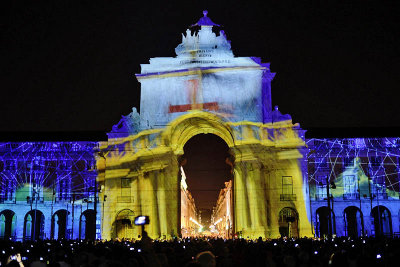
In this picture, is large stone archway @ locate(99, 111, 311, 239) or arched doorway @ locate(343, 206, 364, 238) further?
arched doorway @ locate(343, 206, 364, 238)

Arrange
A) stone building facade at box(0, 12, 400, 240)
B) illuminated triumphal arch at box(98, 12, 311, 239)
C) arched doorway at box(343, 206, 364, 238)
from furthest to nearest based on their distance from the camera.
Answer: arched doorway at box(343, 206, 364, 238)
stone building facade at box(0, 12, 400, 240)
illuminated triumphal arch at box(98, 12, 311, 239)

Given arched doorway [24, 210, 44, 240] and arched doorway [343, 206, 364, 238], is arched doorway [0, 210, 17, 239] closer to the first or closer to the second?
arched doorway [24, 210, 44, 240]

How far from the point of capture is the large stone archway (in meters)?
43.3

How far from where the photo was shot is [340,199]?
167 ft

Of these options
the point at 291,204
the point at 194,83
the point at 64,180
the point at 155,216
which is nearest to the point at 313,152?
the point at 291,204

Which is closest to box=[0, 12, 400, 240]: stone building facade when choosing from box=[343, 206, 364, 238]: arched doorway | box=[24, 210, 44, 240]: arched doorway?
box=[24, 210, 44, 240]: arched doorway

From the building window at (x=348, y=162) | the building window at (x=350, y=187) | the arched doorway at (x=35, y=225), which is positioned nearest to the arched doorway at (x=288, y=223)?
the building window at (x=350, y=187)

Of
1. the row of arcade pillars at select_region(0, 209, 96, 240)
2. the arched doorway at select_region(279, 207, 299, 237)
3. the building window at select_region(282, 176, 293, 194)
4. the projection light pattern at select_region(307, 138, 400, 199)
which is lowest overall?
the arched doorway at select_region(279, 207, 299, 237)

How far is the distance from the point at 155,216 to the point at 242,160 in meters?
8.81

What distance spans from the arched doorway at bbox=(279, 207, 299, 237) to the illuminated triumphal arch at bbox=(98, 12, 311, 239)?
0.09 metres

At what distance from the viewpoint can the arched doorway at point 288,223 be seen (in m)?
44.2

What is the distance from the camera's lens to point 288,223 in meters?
44.0

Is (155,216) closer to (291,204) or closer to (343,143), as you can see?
(291,204)

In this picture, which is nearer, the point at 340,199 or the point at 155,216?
the point at 155,216
